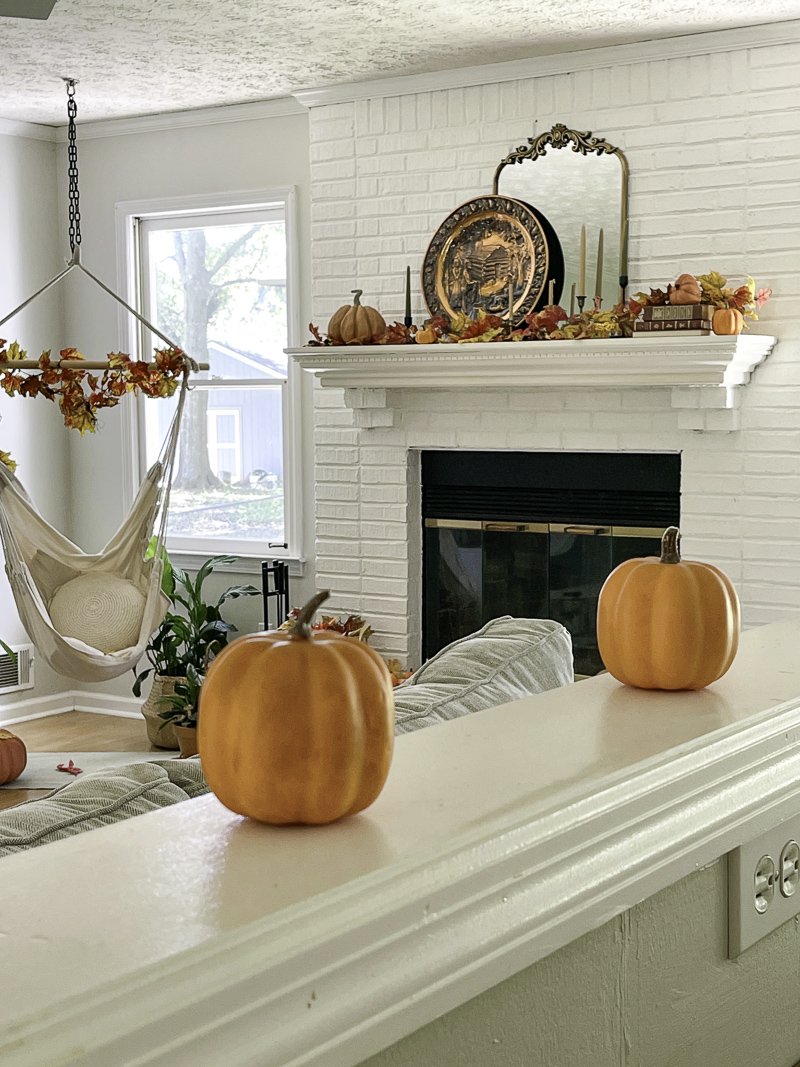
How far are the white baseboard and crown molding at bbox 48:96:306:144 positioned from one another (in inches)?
98.7

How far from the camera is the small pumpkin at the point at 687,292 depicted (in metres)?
3.71

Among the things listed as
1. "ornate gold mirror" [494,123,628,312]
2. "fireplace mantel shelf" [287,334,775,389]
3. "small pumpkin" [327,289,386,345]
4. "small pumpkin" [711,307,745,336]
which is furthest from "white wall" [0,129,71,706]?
"small pumpkin" [711,307,745,336]

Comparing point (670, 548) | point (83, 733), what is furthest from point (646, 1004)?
point (83, 733)

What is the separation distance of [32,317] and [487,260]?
2.31m

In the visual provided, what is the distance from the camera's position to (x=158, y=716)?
4969 millimetres

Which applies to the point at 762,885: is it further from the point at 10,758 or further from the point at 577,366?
the point at 10,758

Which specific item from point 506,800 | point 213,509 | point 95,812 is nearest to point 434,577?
point 213,509

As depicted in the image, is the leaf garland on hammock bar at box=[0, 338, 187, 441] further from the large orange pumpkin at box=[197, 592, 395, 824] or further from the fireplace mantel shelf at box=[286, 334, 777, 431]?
the large orange pumpkin at box=[197, 592, 395, 824]

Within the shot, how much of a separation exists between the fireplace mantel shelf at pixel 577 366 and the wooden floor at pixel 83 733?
5.86ft

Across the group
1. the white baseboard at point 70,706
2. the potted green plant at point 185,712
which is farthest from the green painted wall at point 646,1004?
the white baseboard at point 70,706

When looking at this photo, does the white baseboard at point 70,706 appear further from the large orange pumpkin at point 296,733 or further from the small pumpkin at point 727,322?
the large orange pumpkin at point 296,733

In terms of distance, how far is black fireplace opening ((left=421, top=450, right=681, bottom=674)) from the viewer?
13.9 feet

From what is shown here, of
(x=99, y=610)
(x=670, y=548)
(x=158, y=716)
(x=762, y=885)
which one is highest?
(x=670, y=548)

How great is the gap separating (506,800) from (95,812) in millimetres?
479
